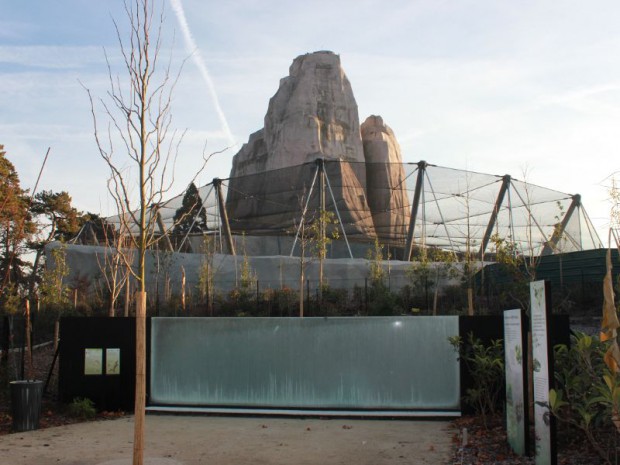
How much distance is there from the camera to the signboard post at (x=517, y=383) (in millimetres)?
7695

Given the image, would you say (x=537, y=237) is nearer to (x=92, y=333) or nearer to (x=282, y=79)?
(x=282, y=79)

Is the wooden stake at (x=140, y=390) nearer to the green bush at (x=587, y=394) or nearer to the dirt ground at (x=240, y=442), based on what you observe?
the dirt ground at (x=240, y=442)

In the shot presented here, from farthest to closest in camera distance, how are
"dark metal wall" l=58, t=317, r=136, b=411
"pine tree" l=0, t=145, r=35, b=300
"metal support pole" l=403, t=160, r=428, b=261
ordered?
"metal support pole" l=403, t=160, r=428, b=261 < "dark metal wall" l=58, t=317, r=136, b=411 < "pine tree" l=0, t=145, r=35, b=300

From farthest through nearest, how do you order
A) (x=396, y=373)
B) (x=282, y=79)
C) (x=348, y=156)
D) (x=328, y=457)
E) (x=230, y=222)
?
(x=282, y=79) → (x=348, y=156) → (x=230, y=222) → (x=396, y=373) → (x=328, y=457)

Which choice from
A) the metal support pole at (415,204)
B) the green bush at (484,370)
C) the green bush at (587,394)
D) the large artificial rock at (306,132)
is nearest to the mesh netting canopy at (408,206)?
the metal support pole at (415,204)

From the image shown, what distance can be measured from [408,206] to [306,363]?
86.9 ft

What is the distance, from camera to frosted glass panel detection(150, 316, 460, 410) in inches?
460

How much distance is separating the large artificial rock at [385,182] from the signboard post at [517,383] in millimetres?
25543

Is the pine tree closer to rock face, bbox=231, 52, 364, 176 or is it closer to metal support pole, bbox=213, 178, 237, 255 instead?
metal support pole, bbox=213, 178, 237, 255

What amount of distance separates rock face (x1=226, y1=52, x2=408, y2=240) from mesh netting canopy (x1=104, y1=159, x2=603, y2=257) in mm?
72

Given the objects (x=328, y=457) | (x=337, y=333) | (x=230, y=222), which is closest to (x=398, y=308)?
(x=337, y=333)

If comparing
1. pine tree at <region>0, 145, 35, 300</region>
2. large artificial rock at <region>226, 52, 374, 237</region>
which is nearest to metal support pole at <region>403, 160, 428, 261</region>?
large artificial rock at <region>226, 52, 374, 237</region>

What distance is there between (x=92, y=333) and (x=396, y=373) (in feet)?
17.6

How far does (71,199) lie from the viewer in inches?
1757
